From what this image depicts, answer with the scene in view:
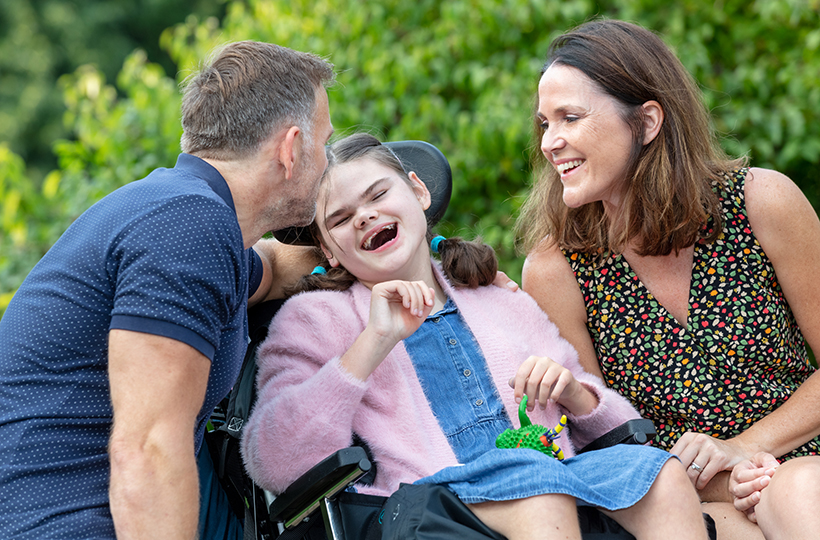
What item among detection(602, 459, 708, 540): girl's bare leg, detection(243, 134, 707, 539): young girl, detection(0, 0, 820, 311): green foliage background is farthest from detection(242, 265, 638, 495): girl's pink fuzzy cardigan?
detection(0, 0, 820, 311): green foliage background

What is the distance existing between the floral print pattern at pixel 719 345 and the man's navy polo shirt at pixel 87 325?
4.04 ft

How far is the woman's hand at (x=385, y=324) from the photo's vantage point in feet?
6.32

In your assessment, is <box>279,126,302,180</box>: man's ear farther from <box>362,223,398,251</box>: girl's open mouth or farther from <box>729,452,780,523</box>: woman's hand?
<box>729,452,780,523</box>: woman's hand

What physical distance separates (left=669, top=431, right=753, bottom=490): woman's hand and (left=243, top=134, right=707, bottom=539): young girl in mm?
169

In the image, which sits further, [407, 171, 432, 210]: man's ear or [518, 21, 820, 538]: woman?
[407, 171, 432, 210]: man's ear

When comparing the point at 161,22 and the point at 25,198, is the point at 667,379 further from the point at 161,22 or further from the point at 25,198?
the point at 161,22

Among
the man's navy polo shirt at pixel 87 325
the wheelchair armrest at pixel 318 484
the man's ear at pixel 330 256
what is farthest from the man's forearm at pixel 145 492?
the man's ear at pixel 330 256

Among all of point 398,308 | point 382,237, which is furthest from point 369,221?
point 398,308

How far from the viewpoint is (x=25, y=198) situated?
464 cm

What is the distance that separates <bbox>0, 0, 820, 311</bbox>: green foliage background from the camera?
3.64 metres

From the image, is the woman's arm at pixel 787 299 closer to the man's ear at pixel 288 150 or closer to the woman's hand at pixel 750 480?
the woman's hand at pixel 750 480

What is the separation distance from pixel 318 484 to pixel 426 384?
498 millimetres

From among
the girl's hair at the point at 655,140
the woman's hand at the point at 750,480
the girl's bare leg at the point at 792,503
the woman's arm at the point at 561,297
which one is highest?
the girl's hair at the point at 655,140

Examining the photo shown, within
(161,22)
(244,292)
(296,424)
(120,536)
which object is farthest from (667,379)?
(161,22)
